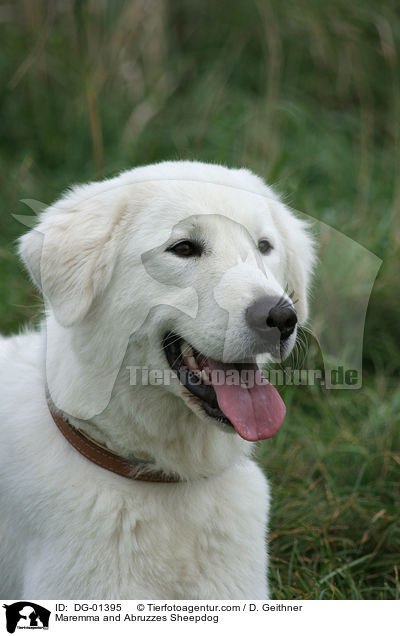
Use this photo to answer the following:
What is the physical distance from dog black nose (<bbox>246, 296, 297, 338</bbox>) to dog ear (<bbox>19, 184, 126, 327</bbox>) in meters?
0.51

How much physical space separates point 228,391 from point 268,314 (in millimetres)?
311

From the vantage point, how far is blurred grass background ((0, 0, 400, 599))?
3.54 m

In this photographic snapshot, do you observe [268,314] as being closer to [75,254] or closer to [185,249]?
[185,249]

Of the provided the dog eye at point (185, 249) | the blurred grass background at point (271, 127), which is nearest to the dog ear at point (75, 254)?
the dog eye at point (185, 249)

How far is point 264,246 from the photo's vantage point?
2.50 metres

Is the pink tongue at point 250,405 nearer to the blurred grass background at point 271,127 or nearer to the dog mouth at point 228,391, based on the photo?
the dog mouth at point 228,391

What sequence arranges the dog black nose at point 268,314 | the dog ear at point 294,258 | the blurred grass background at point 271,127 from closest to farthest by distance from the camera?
the dog black nose at point 268,314, the dog ear at point 294,258, the blurred grass background at point 271,127

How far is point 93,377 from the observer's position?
2.36 m

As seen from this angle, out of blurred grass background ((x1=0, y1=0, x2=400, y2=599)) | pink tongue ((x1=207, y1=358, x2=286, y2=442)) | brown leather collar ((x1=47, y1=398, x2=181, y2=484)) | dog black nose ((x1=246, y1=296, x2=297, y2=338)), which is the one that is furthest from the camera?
blurred grass background ((x1=0, y1=0, x2=400, y2=599))

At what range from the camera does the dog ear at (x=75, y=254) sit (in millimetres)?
2295
